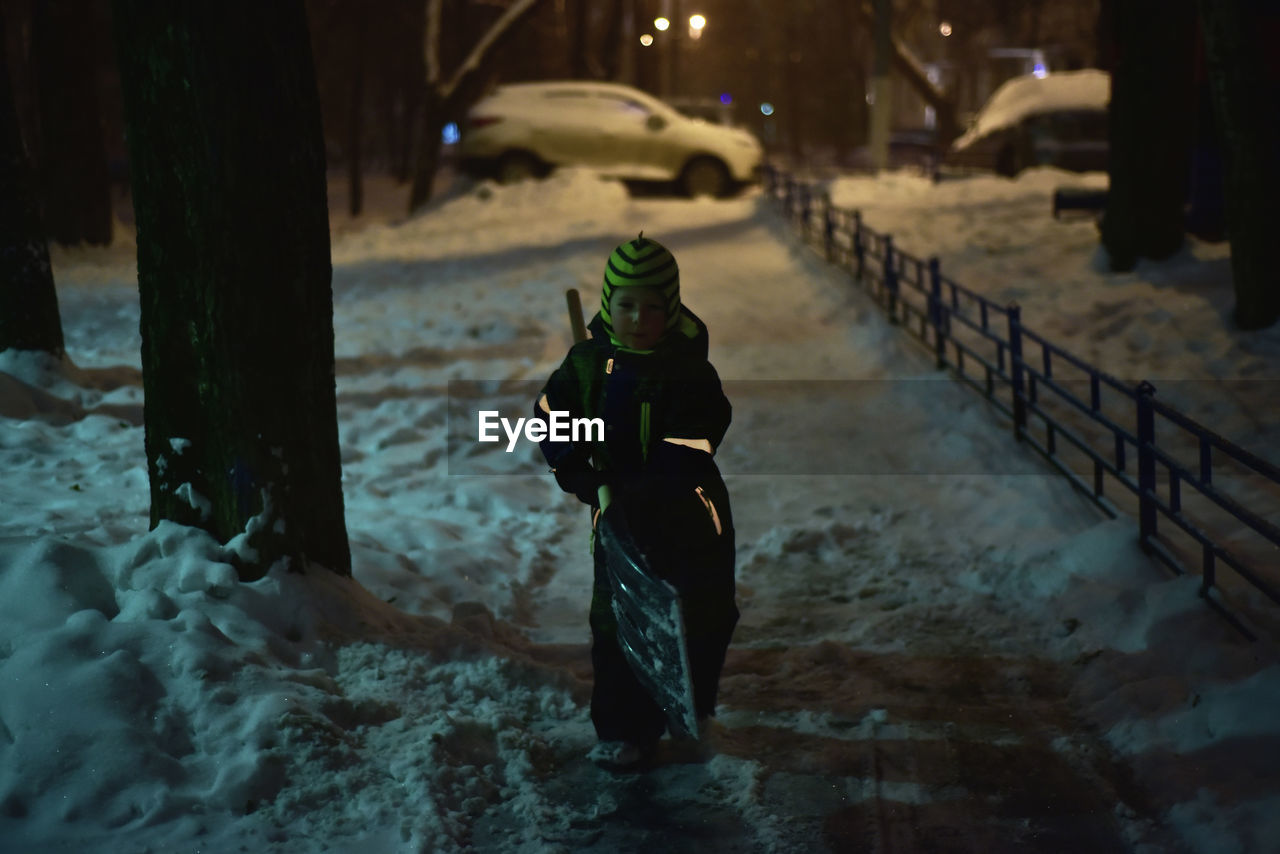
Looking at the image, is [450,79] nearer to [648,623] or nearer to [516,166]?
[516,166]

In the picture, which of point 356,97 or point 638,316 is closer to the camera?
point 638,316

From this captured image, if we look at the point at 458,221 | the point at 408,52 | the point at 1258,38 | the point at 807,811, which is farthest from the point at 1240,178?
the point at 408,52

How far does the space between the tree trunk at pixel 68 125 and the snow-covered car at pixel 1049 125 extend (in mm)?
14417

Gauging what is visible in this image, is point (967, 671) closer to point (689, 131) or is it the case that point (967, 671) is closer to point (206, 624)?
point (206, 624)

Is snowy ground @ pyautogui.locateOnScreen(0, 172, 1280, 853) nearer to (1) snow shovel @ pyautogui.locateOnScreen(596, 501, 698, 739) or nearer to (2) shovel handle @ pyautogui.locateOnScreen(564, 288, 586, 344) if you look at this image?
(1) snow shovel @ pyautogui.locateOnScreen(596, 501, 698, 739)

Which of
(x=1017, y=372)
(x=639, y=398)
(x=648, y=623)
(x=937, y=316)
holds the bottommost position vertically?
(x=648, y=623)

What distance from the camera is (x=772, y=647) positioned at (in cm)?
559

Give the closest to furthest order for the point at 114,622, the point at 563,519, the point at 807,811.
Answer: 1. the point at 807,811
2. the point at 114,622
3. the point at 563,519

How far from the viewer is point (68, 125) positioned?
1736 cm

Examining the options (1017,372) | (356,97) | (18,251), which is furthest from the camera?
(356,97)

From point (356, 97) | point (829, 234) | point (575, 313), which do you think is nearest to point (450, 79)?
point (356, 97)

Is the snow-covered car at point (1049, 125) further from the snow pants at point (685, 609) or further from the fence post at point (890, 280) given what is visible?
the snow pants at point (685, 609)

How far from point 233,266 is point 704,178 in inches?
740

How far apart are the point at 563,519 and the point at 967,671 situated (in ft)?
9.64
